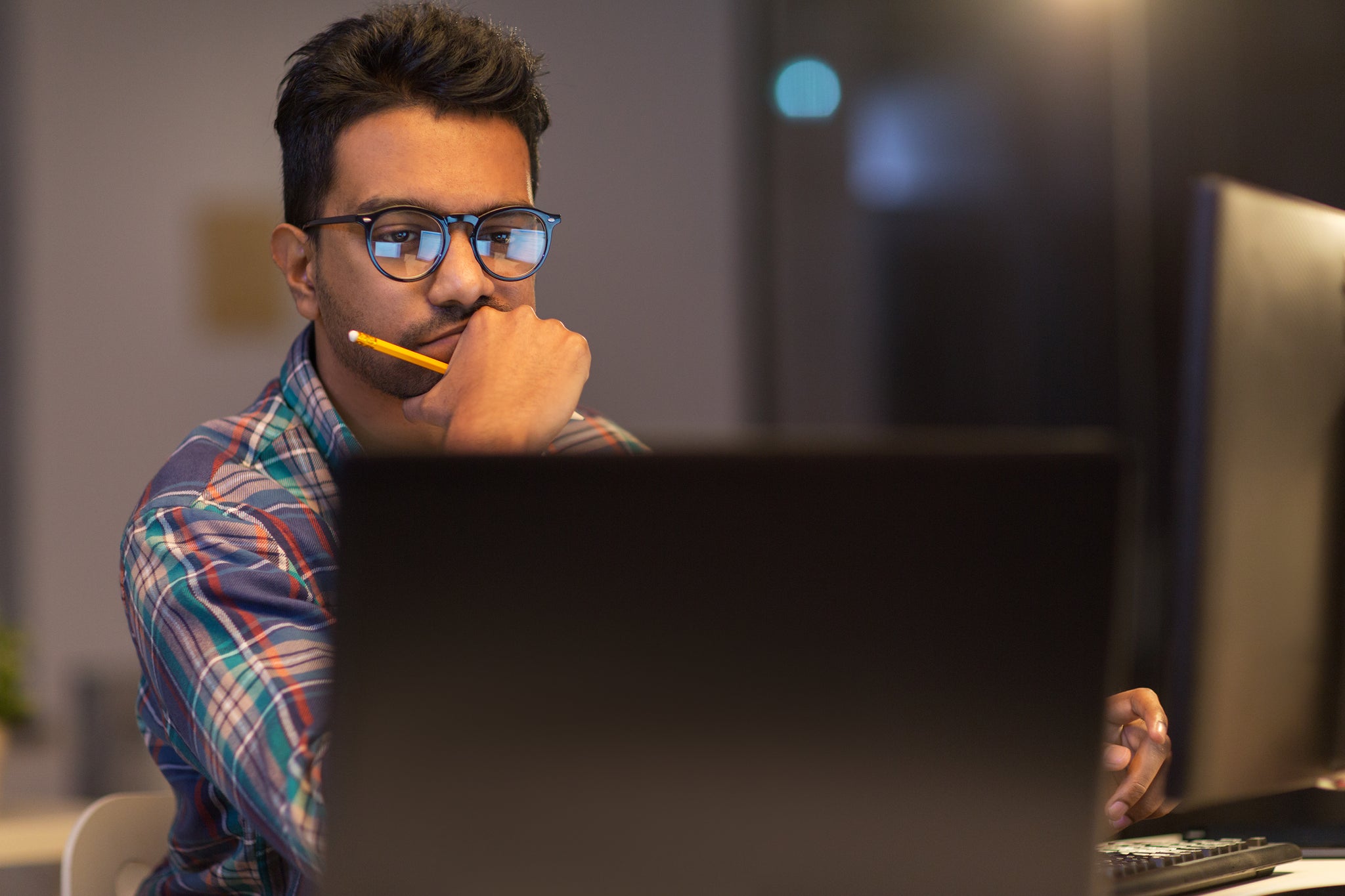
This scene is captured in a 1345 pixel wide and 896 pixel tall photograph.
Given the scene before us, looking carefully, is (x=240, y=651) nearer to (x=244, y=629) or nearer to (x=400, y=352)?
(x=244, y=629)

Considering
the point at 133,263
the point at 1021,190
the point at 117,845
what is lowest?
the point at 117,845

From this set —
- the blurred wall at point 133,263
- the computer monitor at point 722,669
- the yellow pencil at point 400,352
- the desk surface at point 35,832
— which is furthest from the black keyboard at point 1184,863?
the blurred wall at point 133,263

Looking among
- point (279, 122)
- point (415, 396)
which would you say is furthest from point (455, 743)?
point (279, 122)

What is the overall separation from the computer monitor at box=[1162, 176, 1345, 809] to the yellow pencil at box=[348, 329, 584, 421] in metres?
0.59

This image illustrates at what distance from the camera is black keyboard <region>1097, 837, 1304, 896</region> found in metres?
0.80

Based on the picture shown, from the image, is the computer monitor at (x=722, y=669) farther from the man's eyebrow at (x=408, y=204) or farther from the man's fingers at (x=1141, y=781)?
the man's eyebrow at (x=408, y=204)

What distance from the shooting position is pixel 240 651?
0.82 meters

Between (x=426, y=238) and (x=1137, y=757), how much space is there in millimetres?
759

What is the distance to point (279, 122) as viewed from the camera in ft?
4.26

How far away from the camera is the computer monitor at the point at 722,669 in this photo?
510 millimetres

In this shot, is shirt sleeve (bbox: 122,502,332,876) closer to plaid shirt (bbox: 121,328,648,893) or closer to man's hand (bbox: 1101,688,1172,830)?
plaid shirt (bbox: 121,328,648,893)

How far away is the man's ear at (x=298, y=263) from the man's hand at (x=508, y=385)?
9.7 inches

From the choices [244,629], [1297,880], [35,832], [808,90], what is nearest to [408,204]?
[244,629]

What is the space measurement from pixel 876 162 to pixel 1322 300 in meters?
2.24
